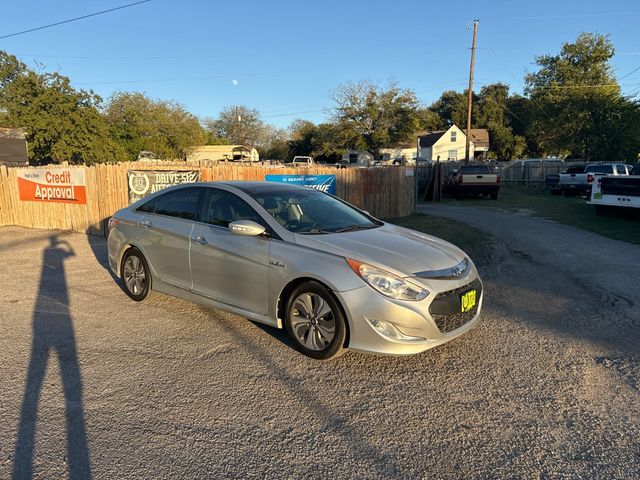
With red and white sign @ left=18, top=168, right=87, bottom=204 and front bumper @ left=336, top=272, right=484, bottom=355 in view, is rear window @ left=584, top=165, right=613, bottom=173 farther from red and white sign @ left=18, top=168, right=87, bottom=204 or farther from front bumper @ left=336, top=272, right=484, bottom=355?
front bumper @ left=336, top=272, right=484, bottom=355

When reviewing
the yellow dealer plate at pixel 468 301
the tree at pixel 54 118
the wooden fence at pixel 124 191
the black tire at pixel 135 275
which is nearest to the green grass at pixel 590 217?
the wooden fence at pixel 124 191

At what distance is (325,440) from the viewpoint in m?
2.96

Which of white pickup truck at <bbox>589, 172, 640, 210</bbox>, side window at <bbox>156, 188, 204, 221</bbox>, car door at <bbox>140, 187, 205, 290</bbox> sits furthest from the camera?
white pickup truck at <bbox>589, 172, 640, 210</bbox>

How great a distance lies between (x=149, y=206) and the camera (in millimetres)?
5918

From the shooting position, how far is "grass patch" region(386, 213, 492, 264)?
30.1ft

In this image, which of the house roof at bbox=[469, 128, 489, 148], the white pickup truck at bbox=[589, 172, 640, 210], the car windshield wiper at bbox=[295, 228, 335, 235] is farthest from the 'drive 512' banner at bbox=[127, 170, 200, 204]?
the house roof at bbox=[469, 128, 489, 148]

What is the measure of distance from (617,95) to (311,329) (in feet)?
137

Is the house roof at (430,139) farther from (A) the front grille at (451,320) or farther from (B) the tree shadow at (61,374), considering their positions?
(A) the front grille at (451,320)

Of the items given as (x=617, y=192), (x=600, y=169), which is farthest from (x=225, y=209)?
(x=600, y=169)

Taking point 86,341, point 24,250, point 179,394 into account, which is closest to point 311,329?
point 179,394

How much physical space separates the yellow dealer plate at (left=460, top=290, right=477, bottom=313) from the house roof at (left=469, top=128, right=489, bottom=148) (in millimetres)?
63849

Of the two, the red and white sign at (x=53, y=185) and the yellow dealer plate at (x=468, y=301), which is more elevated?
the red and white sign at (x=53, y=185)

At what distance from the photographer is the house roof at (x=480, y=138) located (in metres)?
63.8

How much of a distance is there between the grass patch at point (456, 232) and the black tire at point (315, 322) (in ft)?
16.4
